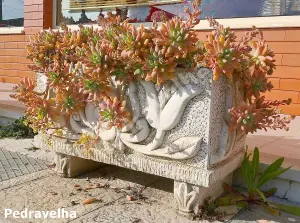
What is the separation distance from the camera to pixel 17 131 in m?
4.45

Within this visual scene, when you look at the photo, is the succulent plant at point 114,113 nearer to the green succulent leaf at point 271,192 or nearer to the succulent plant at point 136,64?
the succulent plant at point 136,64

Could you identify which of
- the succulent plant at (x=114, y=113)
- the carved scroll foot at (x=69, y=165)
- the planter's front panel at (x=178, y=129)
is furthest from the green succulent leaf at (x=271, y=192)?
the carved scroll foot at (x=69, y=165)

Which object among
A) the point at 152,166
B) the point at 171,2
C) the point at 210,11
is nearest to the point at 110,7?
the point at 171,2

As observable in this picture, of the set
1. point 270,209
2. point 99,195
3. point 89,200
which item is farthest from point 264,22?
point 89,200

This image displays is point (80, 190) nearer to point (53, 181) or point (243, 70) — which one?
point (53, 181)

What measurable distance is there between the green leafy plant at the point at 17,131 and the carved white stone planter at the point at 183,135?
2301 mm

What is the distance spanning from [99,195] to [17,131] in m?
2.31

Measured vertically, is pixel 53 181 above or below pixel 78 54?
below

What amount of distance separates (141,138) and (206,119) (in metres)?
0.46

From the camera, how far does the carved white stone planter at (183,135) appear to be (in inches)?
Result: 83.5

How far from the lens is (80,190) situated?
105 inches

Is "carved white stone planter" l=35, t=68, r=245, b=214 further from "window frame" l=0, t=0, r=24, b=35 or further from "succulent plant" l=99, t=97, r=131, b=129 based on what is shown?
"window frame" l=0, t=0, r=24, b=35

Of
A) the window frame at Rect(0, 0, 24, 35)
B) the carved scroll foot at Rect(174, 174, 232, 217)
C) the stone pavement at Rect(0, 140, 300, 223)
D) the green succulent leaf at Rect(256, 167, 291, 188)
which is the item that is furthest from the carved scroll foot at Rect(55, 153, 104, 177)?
the window frame at Rect(0, 0, 24, 35)

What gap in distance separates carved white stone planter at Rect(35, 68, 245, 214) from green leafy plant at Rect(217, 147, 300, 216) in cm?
13
